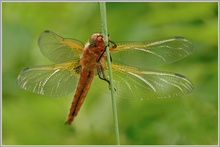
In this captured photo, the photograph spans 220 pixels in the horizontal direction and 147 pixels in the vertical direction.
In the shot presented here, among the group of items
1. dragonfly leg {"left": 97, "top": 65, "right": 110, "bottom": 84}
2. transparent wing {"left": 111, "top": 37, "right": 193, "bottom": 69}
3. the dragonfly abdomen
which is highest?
transparent wing {"left": 111, "top": 37, "right": 193, "bottom": 69}

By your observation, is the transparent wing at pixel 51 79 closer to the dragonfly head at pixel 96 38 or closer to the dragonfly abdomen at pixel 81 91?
the dragonfly abdomen at pixel 81 91

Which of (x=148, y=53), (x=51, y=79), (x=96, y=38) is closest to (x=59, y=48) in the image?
(x=51, y=79)

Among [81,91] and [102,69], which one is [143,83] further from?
[81,91]

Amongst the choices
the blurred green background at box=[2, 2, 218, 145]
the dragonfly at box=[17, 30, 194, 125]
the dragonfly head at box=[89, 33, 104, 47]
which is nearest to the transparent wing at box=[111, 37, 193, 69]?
the dragonfly at box=[17, 30, 194, 125]

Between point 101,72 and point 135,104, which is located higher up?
point 101,72

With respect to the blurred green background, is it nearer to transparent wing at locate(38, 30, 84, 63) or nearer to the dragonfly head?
transparent wing at locate(38, 30, 84, 63)

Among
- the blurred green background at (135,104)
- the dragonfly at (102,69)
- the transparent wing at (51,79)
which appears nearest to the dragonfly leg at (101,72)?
the dragonfly at (102,69)

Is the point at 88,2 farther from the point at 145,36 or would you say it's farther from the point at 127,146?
the point at 127,146
